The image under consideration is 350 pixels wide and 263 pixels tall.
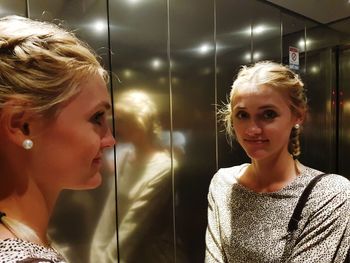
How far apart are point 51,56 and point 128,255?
1.94 metres

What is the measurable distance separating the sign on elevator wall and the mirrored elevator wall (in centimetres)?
23

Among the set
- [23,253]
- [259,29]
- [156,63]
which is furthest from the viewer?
[259,29]

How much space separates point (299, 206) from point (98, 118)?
3.37 feet

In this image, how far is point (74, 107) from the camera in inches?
31.5

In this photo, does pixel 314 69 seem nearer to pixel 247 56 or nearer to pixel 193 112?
pixel 247 56

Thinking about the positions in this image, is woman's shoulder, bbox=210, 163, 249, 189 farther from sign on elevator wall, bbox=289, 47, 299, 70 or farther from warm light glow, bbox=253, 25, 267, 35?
sign on elevator wall, bbox=289, 47, 299, 70

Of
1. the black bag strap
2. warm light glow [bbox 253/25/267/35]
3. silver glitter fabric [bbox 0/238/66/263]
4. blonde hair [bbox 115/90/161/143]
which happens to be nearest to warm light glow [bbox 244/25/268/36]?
warm light glow [bbox 253/25/267/35]

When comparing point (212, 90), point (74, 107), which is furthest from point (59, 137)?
point (212, 90)

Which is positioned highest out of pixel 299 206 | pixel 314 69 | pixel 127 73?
pixel 314 69

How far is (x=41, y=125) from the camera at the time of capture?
775mm

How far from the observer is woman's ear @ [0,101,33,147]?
734mm

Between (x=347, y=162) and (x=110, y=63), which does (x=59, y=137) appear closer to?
(x=110, y=63)

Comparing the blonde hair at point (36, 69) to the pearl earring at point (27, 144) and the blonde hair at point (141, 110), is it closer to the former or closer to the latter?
the pearl earring at point (27, 144)

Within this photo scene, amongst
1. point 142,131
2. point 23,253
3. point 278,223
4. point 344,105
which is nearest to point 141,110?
point 142,131
